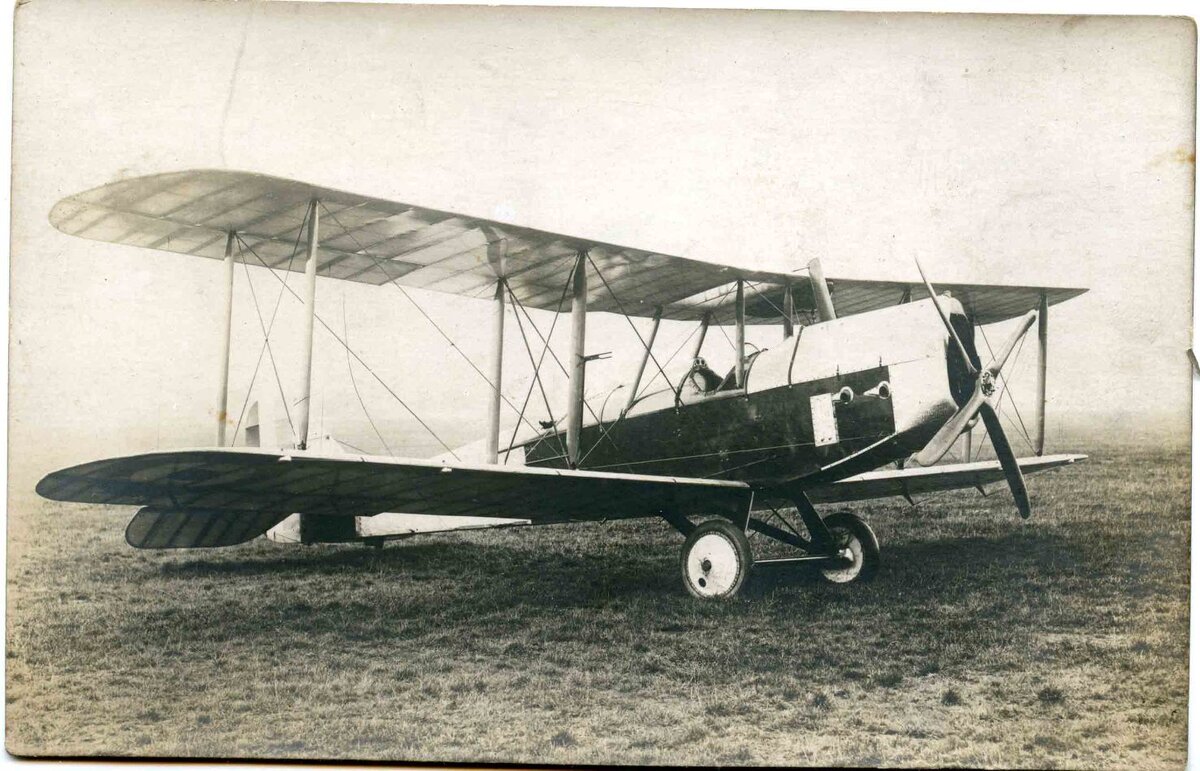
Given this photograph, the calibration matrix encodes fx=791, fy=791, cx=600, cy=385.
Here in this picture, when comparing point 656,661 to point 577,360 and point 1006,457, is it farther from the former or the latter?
point 1006,457

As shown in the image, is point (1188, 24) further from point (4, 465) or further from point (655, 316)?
point (4, 465)

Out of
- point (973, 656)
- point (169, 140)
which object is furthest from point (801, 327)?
point (169, 140)

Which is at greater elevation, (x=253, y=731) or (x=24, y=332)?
(x=24, y=332)

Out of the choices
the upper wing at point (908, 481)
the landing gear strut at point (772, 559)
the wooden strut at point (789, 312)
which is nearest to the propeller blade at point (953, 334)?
the wooden strut at point (789, 312)

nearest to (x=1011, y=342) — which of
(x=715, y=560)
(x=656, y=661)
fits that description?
(x=715, y=560)

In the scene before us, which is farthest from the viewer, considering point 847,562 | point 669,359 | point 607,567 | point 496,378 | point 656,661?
point 669,359

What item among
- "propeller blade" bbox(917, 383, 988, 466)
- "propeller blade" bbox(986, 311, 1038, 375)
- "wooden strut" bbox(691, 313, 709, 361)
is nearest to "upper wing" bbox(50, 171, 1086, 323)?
"wooden strut" bbox(691, 313, 709, 361)

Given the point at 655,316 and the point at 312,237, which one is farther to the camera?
the point at 655,316
